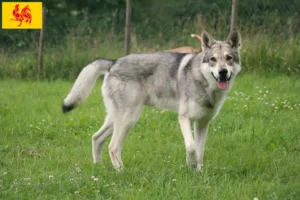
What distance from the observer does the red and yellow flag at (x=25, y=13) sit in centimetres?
1176

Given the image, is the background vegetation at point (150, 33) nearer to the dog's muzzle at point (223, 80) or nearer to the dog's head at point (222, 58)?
the dog's head at point (222, 58)

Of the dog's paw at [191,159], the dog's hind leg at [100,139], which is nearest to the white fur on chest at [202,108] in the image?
the dog's paw at [191,159]

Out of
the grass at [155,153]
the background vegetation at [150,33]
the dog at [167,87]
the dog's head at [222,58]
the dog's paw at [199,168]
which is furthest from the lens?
the background vegetation at [150,33]

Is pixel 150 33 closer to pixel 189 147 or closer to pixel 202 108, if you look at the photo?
pixel 202 108

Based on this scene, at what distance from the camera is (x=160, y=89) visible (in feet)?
16.9

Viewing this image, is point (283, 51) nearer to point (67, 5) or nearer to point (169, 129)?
point (169, 129)

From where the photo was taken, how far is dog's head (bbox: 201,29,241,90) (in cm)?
474

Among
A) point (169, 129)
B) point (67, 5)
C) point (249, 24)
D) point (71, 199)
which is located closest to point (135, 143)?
point (169, 129)

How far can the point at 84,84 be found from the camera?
514cm

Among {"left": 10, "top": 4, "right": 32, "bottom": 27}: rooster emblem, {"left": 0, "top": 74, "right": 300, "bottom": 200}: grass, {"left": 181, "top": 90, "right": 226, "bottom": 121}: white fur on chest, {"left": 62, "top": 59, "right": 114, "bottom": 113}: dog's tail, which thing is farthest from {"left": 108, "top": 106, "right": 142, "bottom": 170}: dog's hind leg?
{"left": 10, "top": 4, "right": 32, "bottom": 27}: rooster emblem

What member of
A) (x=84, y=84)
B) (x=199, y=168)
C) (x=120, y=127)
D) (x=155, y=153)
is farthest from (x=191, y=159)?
(x=84, y=84)

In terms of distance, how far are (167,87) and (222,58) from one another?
673mm

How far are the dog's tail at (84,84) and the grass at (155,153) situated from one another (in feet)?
1.82

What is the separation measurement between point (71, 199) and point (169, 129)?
8.95ft
